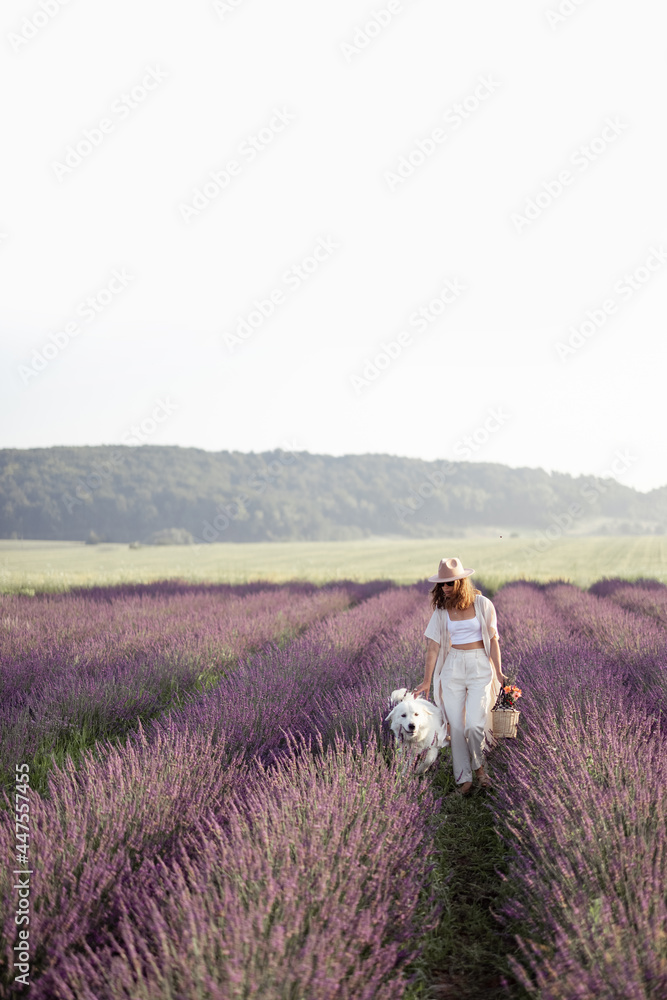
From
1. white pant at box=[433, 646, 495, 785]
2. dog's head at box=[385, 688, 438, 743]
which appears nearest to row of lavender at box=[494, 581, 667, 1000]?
white pant at box=[433, 646, 495, 785]

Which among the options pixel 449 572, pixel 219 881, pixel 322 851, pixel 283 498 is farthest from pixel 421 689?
pixel 283 498

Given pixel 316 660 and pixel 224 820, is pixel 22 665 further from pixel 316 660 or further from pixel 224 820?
pixel 224 820

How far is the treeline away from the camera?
2228 inches

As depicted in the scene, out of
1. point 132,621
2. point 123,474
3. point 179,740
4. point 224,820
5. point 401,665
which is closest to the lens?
point 224,820

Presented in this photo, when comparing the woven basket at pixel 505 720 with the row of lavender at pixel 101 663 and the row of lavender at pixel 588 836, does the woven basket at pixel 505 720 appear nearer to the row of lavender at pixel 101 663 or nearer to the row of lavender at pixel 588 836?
the row of lavender at pixel 588 836

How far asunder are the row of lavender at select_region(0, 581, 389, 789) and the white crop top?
2.32 meters

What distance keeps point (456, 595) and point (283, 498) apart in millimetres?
80488

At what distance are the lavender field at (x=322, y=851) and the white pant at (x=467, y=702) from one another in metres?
0.19

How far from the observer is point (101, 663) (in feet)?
17.9

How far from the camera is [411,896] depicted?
6.88 feet

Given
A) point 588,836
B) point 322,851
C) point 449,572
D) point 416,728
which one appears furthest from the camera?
point 449,572

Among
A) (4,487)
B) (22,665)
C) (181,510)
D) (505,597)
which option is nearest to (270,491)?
(181,510)

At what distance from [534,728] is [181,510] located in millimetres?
68388

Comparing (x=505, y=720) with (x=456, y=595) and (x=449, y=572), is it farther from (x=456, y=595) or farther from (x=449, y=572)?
(x=449, y=572)
